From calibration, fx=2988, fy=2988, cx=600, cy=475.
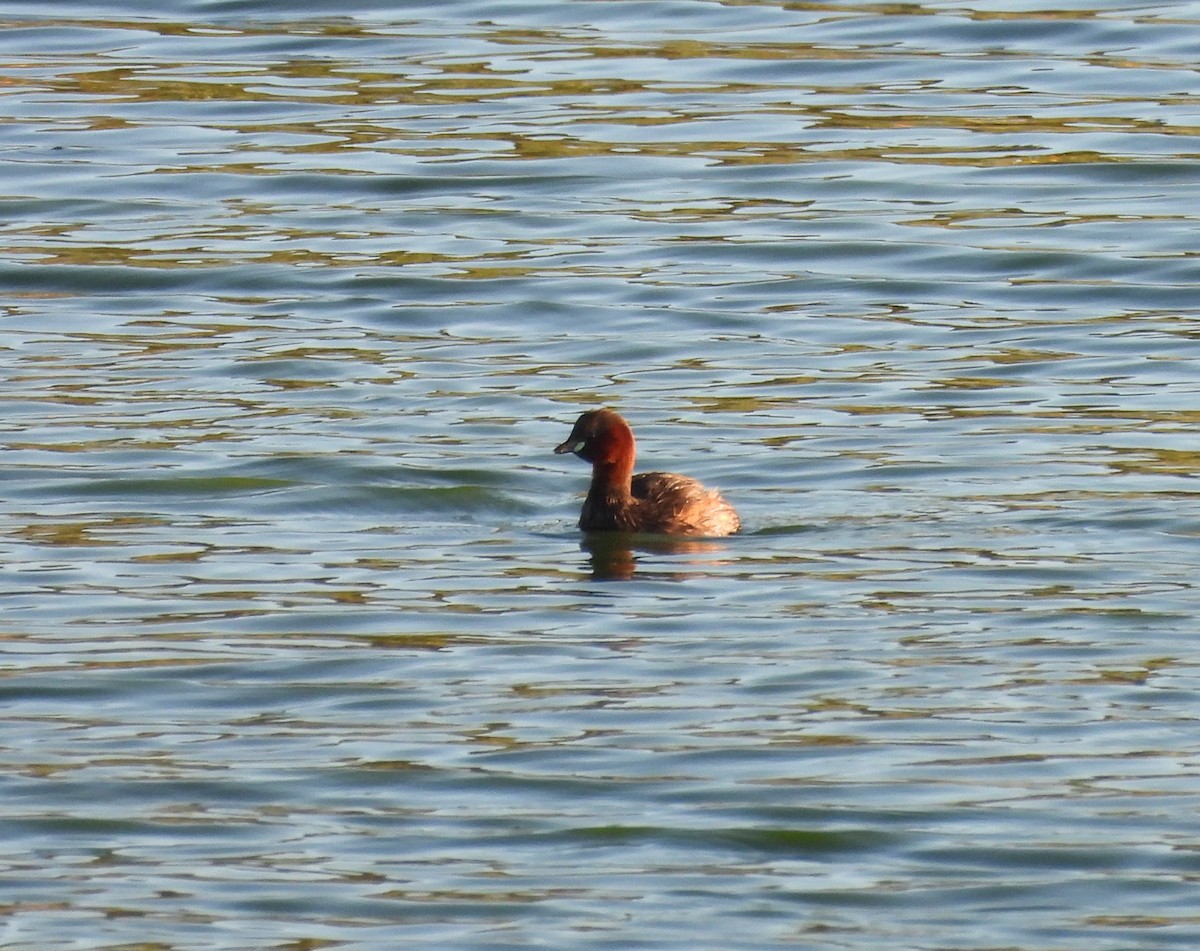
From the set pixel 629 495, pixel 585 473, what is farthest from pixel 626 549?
pixel 585 473

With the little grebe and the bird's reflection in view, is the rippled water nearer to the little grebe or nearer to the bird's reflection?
the bird's reflection

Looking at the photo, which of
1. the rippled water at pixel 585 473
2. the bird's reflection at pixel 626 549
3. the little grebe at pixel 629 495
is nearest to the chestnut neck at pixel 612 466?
the little grebe at pixel 629 495

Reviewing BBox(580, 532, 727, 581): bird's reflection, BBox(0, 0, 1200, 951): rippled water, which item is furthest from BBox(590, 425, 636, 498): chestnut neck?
BBox(0, 0, 1200, 951): rippled water

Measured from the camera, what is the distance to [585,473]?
1426 centimetres

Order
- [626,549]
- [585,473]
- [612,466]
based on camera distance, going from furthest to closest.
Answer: [585,473] → [612,466] → [626,549]

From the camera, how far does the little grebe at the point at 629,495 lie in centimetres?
1259

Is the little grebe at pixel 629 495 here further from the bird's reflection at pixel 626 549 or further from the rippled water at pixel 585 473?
the rippled water at pixel 585 473

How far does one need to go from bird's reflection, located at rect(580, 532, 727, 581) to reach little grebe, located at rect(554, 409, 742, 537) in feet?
0.14

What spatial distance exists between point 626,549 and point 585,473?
1.58 meters

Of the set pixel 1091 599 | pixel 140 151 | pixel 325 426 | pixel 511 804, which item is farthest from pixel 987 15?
pixel 511 804

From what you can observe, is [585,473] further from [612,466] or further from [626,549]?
[626,549]

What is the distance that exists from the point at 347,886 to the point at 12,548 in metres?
4.55

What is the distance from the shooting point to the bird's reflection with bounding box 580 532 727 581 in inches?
481

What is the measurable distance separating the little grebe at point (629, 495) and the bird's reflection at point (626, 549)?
42 millimetres
